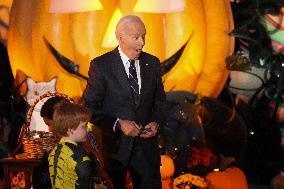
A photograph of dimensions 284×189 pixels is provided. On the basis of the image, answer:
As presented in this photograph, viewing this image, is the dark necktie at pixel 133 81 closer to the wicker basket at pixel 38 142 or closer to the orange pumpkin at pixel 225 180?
the wicker basket at pixel 38 142

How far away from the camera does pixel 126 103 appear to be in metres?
4.05

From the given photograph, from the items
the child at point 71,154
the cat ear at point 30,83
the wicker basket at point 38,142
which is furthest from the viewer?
the cat ear at point 30,83

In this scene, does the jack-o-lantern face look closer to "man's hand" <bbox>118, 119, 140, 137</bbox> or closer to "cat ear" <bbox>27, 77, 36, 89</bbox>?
"cat ear" <bbox>27, 77, 36, 89</bbox>

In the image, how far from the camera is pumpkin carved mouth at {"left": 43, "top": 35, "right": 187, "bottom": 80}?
244 inches

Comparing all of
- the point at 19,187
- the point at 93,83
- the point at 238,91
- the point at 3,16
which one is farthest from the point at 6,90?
the point at 93,83

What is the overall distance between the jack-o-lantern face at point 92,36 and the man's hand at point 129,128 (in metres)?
2.29

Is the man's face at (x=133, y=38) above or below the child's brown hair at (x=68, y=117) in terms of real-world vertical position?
above

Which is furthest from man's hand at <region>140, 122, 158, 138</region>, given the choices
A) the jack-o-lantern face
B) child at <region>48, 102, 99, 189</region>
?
the jack-o-lantern face

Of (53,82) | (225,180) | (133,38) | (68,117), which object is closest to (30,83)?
(53,82)

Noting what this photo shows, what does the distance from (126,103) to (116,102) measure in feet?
0.21

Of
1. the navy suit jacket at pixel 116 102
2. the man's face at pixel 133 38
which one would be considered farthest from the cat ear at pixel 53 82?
the man's face at pixel 133 38

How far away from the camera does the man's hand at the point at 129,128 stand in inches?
154

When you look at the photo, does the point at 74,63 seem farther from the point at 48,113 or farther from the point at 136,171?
the point at 136,171

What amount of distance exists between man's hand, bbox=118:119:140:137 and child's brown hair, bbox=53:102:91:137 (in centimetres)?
24
